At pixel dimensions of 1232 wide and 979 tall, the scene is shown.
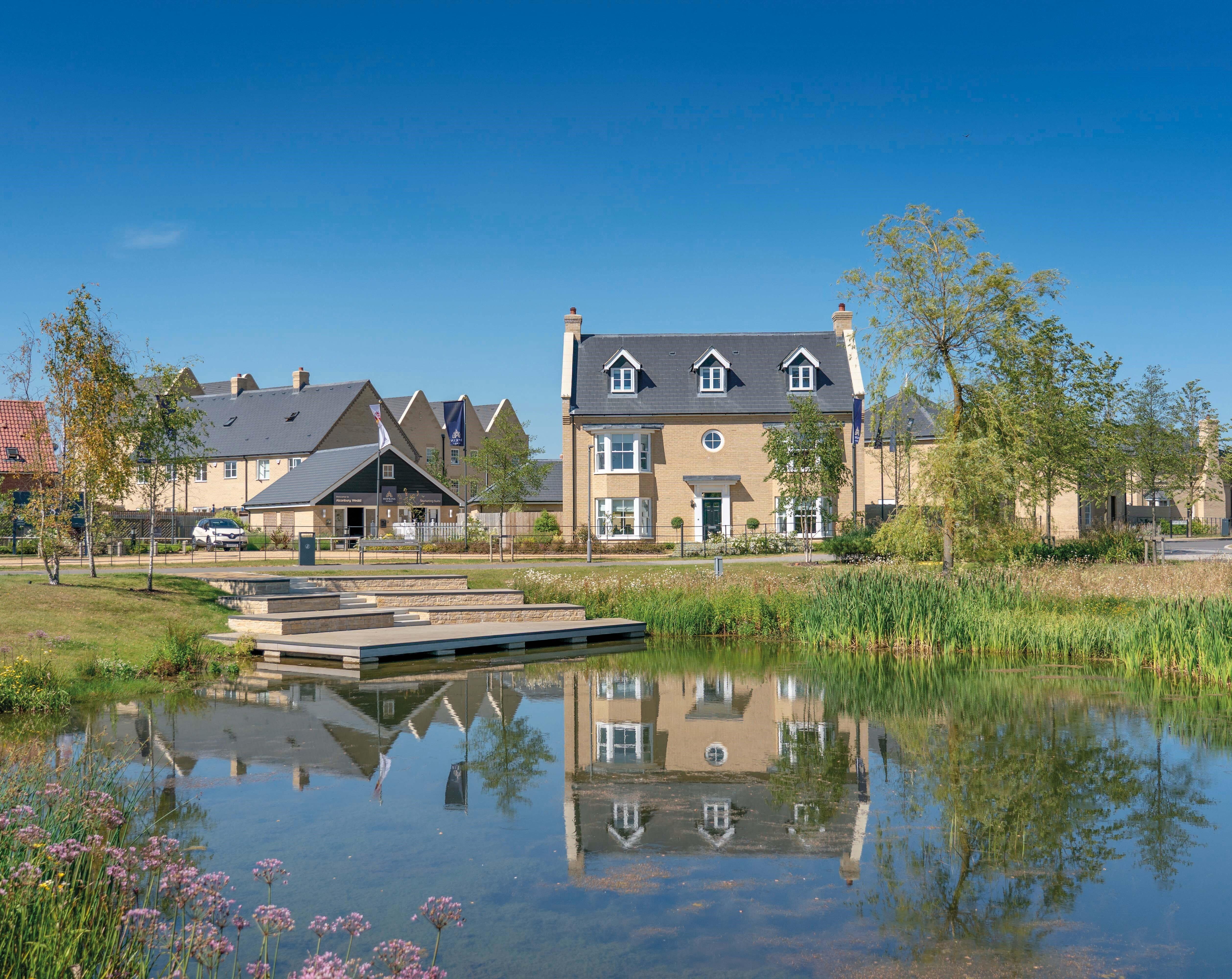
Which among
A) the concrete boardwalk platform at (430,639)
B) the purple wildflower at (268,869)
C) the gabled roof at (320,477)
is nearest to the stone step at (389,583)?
the concrete boardwalk platform at (430,639)

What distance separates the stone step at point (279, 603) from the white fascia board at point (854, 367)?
30.4m

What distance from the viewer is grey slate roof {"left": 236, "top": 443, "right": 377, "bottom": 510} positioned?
169 feet

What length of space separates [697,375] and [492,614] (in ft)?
91.5

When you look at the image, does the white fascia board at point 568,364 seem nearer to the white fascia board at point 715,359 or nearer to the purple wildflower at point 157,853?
the white fascia board at point 715,359

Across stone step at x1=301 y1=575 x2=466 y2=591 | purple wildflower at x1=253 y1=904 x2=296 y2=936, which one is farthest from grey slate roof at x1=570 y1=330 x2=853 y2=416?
purple wildflower at x1=253 y1=904 x2=296 y2=936

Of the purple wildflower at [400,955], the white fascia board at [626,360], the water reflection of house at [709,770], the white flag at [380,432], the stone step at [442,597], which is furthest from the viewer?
the white fascia board at [626,360]

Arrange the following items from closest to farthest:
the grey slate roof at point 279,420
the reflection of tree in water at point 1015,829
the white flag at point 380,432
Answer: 1. the reflection of tree in water at point 1015,829
2. the white flag at point 380,432
3. the grey slate roof at point 279,420

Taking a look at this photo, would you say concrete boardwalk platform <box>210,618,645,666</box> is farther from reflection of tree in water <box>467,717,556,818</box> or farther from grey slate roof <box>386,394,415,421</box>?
grey slate roof <box>386,394,415,421</box>

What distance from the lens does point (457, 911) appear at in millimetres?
4363

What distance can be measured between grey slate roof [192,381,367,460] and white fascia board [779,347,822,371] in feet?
94.9

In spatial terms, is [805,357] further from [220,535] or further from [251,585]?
[251,585]

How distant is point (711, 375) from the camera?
47.7 meters

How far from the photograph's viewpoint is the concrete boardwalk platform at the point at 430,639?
17406 millimetres

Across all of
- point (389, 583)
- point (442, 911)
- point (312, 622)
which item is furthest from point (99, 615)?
point (442, 911)
